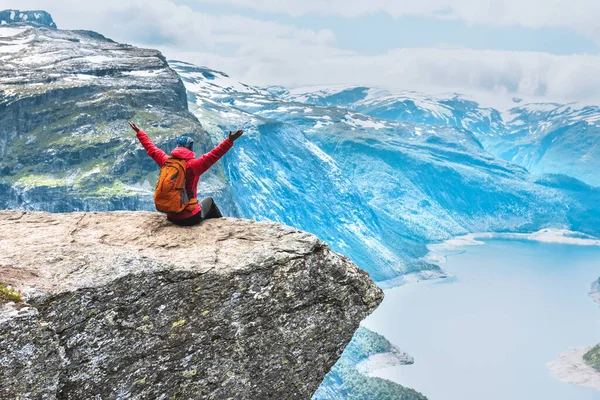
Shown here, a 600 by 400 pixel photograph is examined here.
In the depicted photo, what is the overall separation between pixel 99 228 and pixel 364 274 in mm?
8819

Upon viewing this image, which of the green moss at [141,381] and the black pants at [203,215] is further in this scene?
the black pants at [203,215]

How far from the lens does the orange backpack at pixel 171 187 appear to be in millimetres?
16031

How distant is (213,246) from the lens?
15789 millimetres

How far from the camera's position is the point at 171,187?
16.1 metres

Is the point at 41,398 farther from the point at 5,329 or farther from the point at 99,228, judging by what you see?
the point at 99,228

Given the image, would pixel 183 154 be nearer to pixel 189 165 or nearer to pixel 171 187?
pixel 189 165

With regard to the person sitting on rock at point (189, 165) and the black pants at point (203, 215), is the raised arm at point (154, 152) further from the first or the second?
the black pants at point (203, 215)

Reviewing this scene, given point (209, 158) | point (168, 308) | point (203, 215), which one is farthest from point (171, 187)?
point (168, 308)

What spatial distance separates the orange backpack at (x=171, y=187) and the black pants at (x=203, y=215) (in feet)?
2.26

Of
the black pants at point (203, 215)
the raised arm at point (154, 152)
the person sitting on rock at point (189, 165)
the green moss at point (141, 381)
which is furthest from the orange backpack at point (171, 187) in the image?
the green moss at point (141, 381)

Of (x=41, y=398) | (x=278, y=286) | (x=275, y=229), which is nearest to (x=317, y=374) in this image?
(x=278, y=286)

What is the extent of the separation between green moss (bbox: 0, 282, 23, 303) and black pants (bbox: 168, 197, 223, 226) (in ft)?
20.4

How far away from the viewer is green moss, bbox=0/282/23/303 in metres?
11.1

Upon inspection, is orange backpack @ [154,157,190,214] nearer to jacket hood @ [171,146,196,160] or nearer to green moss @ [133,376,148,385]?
jacket hood @ [171,146,196,160]
